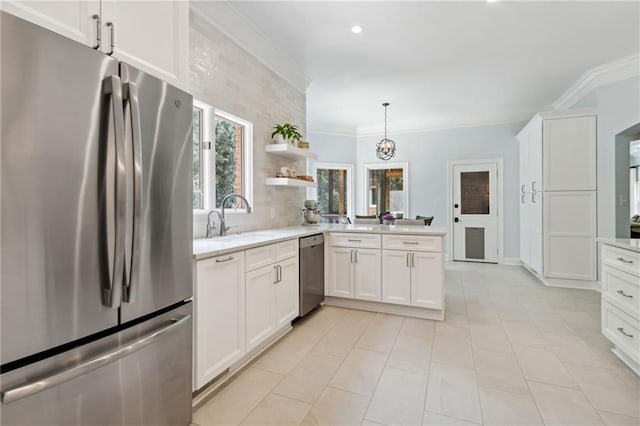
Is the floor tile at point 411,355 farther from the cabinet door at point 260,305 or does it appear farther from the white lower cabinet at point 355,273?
the cabinet door at point 260,305

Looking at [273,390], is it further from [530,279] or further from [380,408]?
[530,279]

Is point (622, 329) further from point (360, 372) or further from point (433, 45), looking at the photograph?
point (433, 45)

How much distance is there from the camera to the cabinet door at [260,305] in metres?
2.21

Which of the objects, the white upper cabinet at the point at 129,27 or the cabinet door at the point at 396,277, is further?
the cabinet door at the point at 396,277

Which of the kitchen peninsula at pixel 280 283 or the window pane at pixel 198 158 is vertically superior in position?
the window pane at pixel 198 158

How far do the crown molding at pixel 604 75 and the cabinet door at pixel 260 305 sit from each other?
16.1ft

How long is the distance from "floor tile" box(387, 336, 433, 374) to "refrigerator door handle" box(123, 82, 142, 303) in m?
1.85

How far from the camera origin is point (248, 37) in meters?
3.12

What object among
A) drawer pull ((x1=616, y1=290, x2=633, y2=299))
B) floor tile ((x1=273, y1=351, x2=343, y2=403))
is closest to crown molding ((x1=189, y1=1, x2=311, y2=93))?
floor tile ((x1=273, y1=351, x2=343, y2=403))

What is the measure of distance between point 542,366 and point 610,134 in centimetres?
351

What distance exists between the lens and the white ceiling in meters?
2.86

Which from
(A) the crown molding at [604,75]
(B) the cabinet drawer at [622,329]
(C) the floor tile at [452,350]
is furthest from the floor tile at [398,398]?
(A) the crown molding at [604,75]

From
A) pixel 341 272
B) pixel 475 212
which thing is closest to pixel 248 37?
pixel 341 272

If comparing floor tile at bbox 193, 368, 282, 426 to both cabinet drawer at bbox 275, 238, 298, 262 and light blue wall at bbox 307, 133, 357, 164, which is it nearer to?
cabinet drawer at bbox 275, 238, 298, 262
